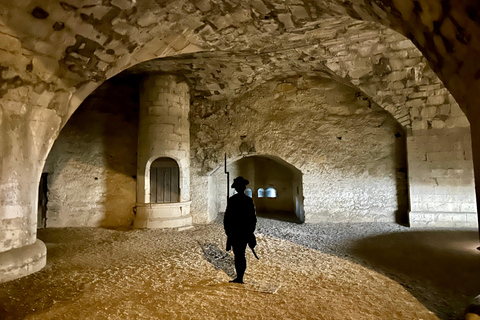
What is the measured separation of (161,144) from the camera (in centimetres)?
657

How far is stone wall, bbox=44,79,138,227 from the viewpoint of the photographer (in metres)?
6.83

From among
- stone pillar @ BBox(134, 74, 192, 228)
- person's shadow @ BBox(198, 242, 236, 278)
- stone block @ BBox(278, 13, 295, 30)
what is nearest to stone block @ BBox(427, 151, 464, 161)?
stone block @ BBox(278, 13, 295, 30)

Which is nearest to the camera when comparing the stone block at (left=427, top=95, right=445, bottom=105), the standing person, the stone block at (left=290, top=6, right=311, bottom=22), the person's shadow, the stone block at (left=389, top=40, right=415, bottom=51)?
the standing person

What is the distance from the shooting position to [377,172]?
688 cm

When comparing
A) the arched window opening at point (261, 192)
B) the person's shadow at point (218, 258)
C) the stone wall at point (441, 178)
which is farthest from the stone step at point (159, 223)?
the stone wall at point (441, 178)

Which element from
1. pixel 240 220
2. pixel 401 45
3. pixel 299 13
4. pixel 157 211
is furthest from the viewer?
pixel 157 211

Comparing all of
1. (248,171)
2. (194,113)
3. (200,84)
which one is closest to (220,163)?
(194,113)

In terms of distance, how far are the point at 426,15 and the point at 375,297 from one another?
2.50 meters

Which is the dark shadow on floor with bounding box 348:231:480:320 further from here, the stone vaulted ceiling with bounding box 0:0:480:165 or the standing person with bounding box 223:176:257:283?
the stone vaulted ceiling with bounding box 0:0:480:165

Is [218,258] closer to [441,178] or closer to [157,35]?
[157,35]

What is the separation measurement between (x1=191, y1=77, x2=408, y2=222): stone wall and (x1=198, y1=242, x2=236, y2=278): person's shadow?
2.52 metres

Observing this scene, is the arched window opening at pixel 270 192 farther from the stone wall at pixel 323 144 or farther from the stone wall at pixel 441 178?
the stone wall at pixel 441 178

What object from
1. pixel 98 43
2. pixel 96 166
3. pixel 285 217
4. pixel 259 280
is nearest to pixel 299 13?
pixel 98 43

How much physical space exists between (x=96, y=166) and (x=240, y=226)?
5.44 m
